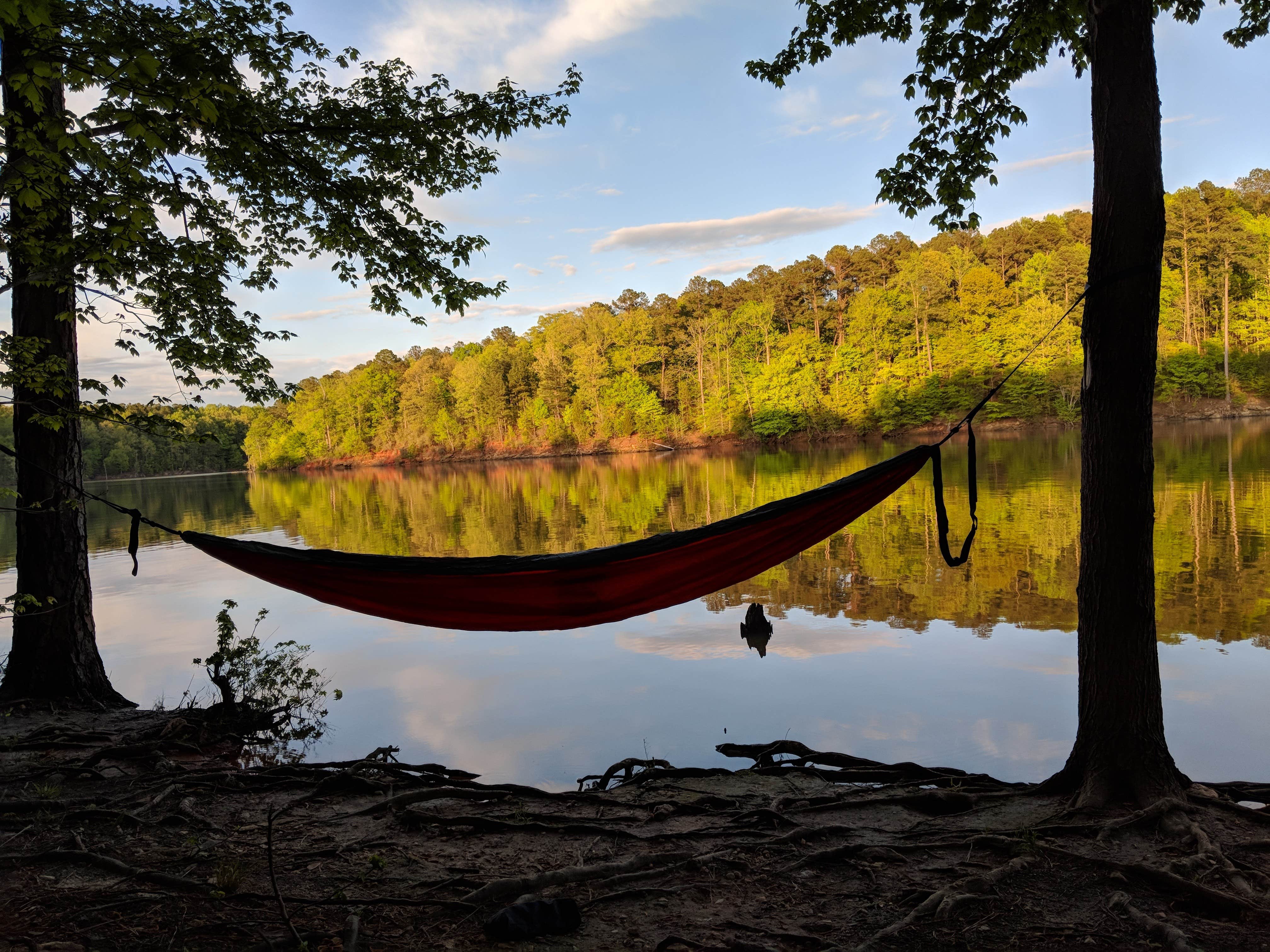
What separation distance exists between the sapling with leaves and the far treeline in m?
31.1

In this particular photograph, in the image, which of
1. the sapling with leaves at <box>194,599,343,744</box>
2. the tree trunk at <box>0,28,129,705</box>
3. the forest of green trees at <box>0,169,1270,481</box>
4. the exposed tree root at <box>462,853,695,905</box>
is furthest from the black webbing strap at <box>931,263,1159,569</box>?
the forest of green trees at <box>0,169,1270,481</box>

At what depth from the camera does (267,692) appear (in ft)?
15.4

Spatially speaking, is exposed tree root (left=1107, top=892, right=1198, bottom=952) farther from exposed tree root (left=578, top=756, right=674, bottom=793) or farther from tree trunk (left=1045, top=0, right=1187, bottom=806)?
exposed tree root (left=578, top=756, right=674, bottom=793)

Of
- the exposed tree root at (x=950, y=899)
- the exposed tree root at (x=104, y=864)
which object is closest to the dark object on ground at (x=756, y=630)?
the exposed tree root at (x=950, y=899)

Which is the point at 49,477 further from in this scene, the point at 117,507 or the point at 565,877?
the point at 565,877

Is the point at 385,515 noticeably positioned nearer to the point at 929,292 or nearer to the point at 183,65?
the point at 183,65

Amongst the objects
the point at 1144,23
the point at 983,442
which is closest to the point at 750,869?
the point at 1144,23

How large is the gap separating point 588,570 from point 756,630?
3.46 meters

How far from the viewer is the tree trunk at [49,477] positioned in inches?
136

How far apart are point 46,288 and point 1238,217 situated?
134ft

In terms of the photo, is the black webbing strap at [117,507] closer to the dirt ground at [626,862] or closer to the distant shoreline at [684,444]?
the dirt ground at [626,862]

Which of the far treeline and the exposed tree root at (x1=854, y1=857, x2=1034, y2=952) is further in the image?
the far treeline

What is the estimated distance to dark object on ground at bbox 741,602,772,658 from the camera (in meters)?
5.76

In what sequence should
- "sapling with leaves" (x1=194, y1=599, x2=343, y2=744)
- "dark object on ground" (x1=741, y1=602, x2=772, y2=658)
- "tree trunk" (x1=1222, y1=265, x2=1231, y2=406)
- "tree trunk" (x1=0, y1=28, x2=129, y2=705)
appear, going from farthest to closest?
"tree trunk" (x1=1222, y1=265, x2=1231, y2=406), "dark object on ground" (x1=741, y1=602, x2=772, y2=658), "sapling with leaves" (x1=194, y1=599, x2=343, y2=744), "tree trunk" (x1=0, y1=28, x2=129, y2=705)
